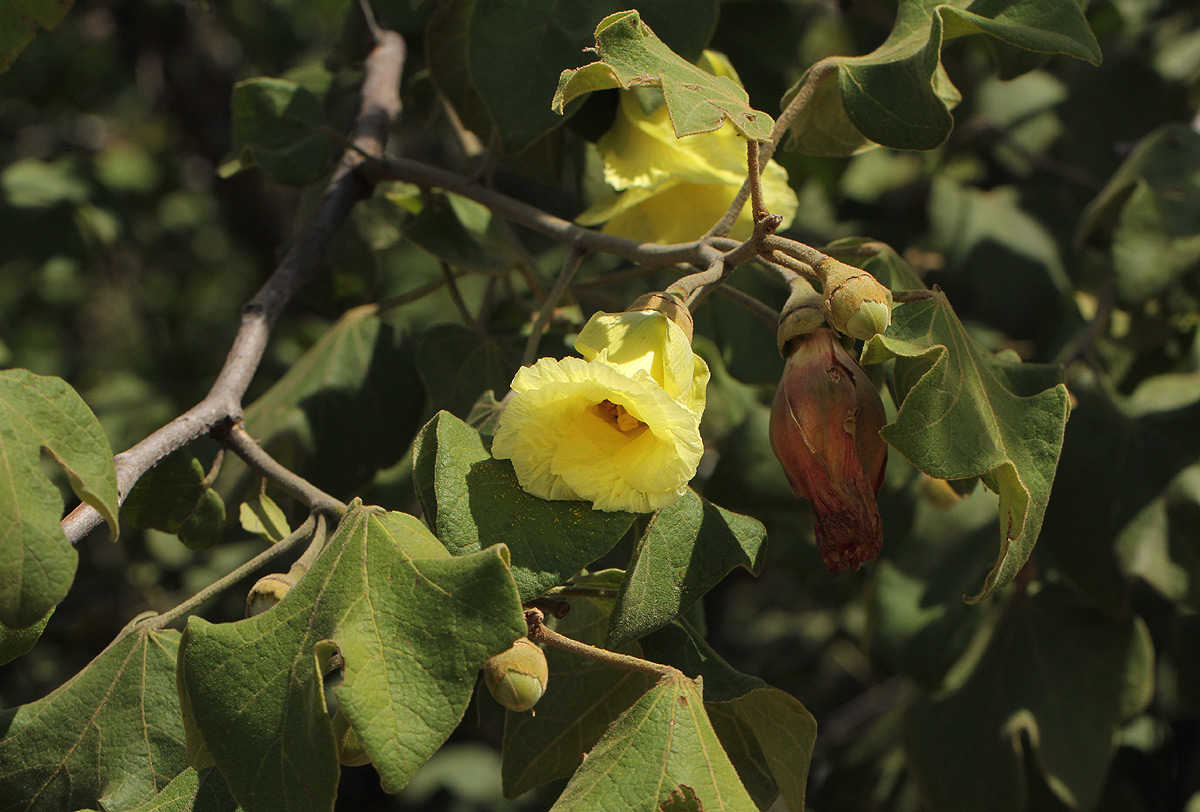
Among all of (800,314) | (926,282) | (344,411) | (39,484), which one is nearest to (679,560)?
(800,314)

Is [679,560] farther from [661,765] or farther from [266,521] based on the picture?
[266,521]

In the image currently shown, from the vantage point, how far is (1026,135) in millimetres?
2227

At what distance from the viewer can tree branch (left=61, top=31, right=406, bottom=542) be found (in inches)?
37.5

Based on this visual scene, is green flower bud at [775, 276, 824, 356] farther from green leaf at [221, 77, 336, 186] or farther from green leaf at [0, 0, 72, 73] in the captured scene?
green leaf at [0, 0, 72, 73]

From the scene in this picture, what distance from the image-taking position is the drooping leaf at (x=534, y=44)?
1.12 metres

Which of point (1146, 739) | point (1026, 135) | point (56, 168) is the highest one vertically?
point (56, 168)

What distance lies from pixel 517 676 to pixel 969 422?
44 centimetres

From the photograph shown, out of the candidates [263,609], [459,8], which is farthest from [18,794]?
[459,8]

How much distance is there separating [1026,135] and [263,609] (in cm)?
196

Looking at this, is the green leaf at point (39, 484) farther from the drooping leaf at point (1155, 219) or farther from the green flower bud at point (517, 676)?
the drooping leaf at point (1155, 219)

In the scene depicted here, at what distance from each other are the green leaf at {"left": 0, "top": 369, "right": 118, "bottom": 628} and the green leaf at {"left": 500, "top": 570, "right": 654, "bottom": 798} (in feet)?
1.51

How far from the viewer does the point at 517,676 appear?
850 millimetres

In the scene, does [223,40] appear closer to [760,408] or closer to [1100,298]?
[760,408]

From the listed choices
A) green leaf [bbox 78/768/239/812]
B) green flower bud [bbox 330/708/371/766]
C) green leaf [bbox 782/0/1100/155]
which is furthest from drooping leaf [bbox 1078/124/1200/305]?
green leaf [bbox 78/768/239/812]
